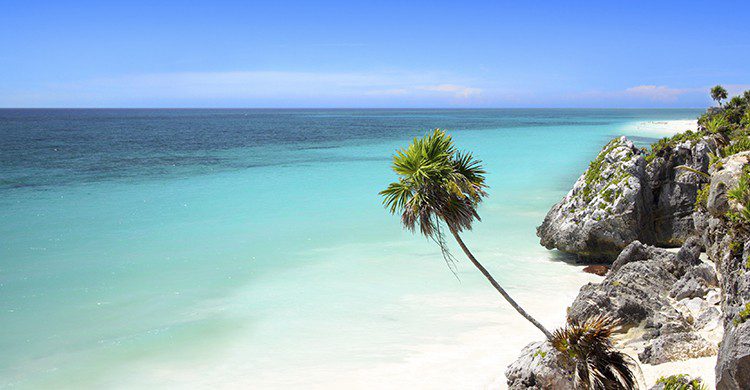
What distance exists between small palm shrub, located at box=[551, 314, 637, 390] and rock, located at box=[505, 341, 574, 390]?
0.32 metres

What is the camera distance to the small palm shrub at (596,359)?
8953mm

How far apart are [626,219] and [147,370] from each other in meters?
15.3

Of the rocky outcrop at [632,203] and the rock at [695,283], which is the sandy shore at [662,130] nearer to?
the rocky outcrop at [632,203]

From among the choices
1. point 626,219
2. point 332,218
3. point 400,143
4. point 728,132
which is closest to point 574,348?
point 626,219

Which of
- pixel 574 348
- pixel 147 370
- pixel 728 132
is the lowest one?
pixel 147 370

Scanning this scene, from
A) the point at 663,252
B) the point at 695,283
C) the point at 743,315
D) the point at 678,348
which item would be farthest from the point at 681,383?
the point at 663,252

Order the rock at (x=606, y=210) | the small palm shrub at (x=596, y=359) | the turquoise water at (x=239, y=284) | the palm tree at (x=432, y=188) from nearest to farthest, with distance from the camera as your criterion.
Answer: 1. the small palm shrub at (x=596, y=359)
2. the palm tree at (x=432, y=188)
3. the turquoise water at (x=239, y=284)
4. the rock at (x=606, y=210)

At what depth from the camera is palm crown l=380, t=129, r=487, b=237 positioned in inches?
399

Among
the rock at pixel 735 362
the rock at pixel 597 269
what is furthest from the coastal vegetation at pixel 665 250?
the rock at pixel 597 269

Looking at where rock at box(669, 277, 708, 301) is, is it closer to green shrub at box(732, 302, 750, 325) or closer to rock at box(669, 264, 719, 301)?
rock at box(669, 264, 719, 301)

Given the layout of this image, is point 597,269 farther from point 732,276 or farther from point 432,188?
point 432,188

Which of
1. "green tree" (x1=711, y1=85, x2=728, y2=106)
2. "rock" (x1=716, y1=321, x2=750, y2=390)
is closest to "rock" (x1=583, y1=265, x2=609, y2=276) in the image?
A: "rock" (x1=716, y1=321, x2=750, y2=390)

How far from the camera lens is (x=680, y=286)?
14.9 meters

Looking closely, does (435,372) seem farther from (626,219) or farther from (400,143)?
(400,143)
